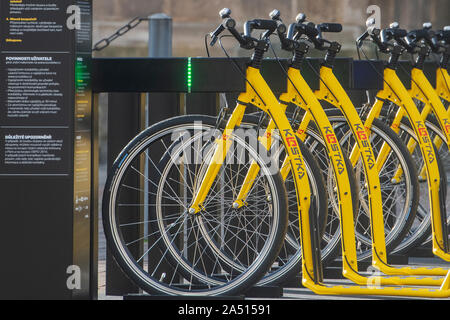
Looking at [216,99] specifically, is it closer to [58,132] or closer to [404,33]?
[404,33]

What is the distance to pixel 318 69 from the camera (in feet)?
17.3

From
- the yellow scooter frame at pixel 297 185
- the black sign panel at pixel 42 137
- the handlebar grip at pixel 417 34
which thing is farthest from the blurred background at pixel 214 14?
the black sign panel at pixel 42 137

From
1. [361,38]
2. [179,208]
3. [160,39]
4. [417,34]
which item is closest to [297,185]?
[179,208]

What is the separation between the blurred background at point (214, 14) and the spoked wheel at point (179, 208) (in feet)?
38.4

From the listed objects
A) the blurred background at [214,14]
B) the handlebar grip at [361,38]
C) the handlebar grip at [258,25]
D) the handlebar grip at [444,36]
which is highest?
the blurred background at [214,14]

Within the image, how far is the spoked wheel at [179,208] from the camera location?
456 cm

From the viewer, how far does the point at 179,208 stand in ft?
17.7

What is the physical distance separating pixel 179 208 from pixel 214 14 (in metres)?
12.9

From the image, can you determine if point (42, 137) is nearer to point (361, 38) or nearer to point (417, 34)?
point (361, 38)

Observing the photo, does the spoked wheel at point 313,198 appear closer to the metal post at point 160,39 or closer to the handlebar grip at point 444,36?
the handlebar grip at point 444,36

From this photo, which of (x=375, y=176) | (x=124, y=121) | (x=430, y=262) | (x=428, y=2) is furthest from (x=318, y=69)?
(x=428, y=2)

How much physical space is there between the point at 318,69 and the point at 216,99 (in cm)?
77

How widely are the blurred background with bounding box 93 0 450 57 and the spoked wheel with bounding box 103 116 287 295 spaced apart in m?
11.7

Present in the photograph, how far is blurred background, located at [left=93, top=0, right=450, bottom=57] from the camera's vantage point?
16906 mm
